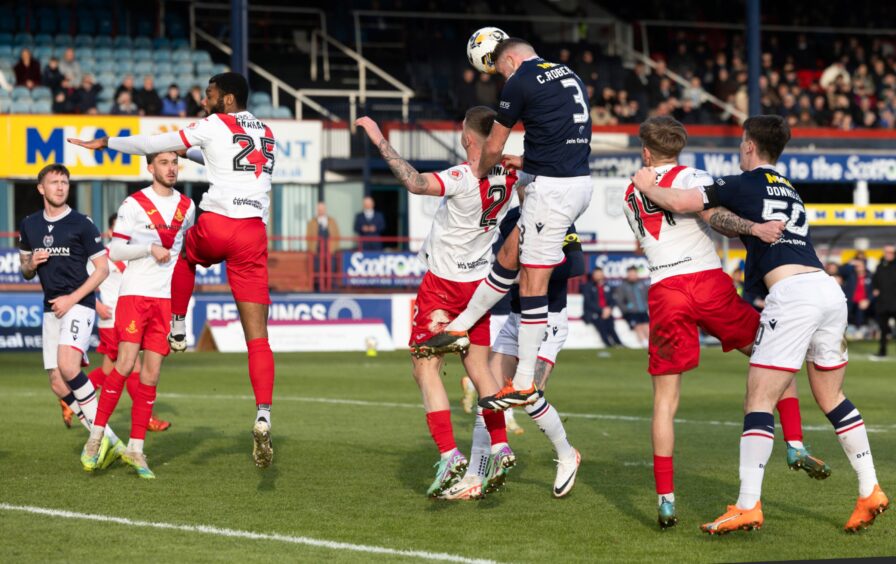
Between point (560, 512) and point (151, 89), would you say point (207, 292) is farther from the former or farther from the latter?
point (560, 512)

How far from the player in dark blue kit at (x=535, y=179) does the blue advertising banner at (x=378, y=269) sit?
2129 centimetres

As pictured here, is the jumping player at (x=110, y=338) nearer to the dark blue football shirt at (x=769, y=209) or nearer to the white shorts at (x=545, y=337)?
the white shorts at (x=545, y=337)

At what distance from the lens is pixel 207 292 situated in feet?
92.9

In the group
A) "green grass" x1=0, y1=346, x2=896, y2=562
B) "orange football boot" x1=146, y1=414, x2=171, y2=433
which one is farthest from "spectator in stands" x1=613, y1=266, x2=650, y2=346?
"orange football boot" x1=146, y1=414, x2=171, y2=433

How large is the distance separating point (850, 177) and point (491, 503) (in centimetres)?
2858

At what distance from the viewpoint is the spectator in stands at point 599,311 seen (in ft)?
92.9

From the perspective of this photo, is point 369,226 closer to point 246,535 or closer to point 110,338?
point 110,338

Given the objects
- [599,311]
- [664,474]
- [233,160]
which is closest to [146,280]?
[233,160]

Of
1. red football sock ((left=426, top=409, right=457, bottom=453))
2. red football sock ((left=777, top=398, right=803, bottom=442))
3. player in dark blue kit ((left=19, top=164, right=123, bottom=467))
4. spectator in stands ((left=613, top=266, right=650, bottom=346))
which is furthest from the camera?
spectator in stands ((left=613, top=266, right=650, bottom=346))

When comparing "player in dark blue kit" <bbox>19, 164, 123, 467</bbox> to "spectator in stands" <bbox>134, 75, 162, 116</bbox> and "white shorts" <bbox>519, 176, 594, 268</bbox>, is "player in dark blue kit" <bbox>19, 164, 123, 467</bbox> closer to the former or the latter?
"white shorts" <bbox>519, 176, 594, 268</bbox>

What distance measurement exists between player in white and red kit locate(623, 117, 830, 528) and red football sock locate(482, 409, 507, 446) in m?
1.53

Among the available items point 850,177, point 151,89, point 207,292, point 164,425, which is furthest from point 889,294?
point 164,425

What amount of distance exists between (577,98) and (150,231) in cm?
367

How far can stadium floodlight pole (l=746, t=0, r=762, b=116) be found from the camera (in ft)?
108
